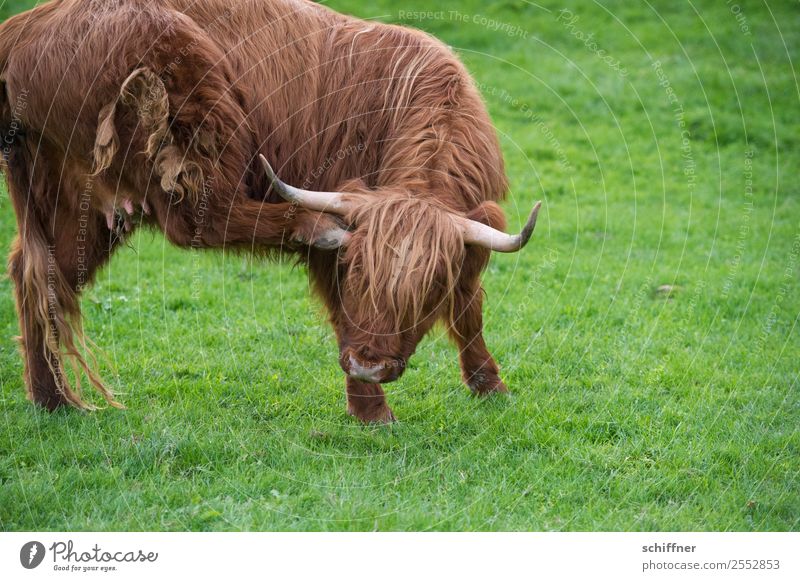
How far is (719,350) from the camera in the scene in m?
7.47

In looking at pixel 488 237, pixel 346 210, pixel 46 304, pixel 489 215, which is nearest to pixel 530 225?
pixel 488 237

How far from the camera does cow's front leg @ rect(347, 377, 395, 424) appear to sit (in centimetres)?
602

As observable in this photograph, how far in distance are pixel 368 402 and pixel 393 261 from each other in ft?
5.05

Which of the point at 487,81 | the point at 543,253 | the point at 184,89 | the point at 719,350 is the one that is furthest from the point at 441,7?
the point at 184,89

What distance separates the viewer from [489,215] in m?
5.28

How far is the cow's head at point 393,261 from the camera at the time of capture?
4.87 metres

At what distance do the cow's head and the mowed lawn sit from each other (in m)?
0.88

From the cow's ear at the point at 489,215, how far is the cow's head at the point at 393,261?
38 millimetres

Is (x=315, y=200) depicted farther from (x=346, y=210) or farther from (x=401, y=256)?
(x=401, y=256)

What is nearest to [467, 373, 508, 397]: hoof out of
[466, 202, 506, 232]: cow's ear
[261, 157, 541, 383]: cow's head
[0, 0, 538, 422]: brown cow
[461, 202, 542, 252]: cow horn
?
[0, 0, 538, 422]: brown cow

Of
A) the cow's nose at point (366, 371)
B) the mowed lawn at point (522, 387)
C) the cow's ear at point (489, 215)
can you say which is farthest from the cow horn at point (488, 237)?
the mowed lawn at point (522, 387)

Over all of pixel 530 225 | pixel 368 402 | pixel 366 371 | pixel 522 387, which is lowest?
pixel 522 387
